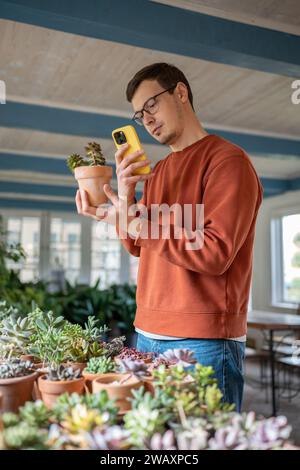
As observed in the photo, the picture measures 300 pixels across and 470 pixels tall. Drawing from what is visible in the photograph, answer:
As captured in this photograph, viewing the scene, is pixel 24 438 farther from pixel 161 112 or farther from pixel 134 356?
pixel 161 112

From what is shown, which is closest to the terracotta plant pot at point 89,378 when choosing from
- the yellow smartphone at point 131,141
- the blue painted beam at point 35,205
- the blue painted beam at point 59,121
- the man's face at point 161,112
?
the yellow smartphone at point 131,141

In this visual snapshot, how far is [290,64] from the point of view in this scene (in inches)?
91.7

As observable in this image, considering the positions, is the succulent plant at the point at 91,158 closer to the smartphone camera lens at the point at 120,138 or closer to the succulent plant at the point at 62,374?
the smartphone camera lens at the point at 120,138

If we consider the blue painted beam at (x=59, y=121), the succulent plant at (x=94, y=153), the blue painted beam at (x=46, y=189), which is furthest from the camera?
the blue painted beam at (x=46, y=189)

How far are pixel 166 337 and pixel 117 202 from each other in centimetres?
37

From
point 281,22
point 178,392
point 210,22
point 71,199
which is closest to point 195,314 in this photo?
point 178,392

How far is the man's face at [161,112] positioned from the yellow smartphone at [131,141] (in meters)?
0.23

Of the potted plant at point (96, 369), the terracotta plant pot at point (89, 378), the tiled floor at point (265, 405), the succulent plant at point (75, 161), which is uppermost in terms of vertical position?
the succulent plant at point (75, 161)

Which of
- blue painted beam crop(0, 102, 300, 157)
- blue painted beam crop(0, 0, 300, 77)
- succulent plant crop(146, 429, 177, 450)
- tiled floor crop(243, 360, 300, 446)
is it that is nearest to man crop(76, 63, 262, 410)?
succulent plant crop(146, 429, 177, 450)

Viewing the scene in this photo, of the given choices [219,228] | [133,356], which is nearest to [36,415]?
[133,356]

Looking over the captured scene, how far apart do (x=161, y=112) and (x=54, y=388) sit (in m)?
A: 0.80

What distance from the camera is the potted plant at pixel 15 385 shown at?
777 mm

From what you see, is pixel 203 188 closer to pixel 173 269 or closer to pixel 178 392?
pixel 173 269

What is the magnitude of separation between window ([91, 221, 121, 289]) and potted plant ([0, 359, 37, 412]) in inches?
285
